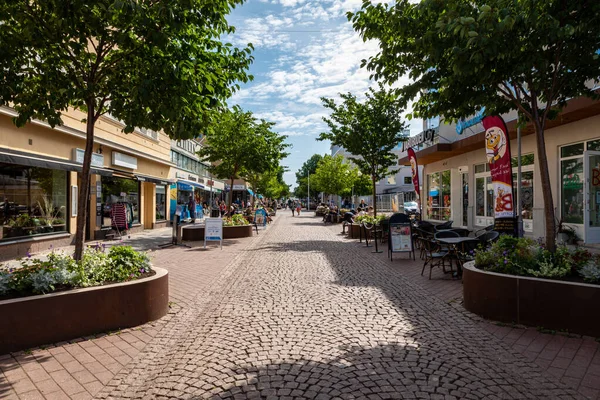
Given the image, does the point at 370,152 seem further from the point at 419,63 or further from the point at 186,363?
the point at 186,363

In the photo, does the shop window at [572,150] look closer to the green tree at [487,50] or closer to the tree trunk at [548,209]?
the green tree at [487,50]

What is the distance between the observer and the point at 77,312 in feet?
15.3

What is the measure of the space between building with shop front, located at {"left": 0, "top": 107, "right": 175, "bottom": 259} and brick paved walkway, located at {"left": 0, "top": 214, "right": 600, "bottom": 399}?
681 centimetres

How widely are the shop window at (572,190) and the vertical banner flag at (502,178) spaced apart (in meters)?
3.74

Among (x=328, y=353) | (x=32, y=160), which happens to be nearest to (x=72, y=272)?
(x=328, y=353)

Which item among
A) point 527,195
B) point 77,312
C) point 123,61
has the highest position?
point 123,61

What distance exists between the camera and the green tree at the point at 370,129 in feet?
61.3

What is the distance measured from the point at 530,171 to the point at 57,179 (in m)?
15.2

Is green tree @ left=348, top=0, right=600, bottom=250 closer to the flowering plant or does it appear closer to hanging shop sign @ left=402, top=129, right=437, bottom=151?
the flowering plant

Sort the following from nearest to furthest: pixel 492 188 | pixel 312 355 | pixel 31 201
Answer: pixel 312 355
pixel 31 201
pixel 492 188

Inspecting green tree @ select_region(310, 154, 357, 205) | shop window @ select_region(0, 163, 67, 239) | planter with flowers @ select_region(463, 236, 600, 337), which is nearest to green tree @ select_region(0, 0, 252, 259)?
planter with flowers @ select_region(463, 236, 600, 337)

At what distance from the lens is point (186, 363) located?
409 cm

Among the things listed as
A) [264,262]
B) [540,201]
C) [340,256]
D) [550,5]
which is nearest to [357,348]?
[550,5]

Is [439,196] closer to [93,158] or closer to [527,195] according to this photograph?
[527,195]
